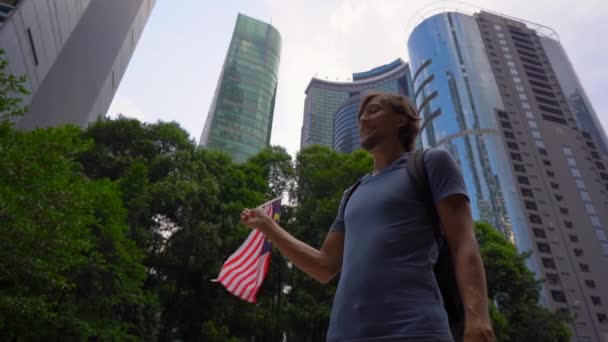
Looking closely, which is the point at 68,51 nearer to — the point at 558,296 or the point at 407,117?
the point at 407,117

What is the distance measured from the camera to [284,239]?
2234 mm

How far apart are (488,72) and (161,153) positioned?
6828 centimetres

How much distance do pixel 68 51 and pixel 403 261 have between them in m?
37.5

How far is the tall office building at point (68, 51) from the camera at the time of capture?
20.2 metres

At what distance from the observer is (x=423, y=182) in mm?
1678

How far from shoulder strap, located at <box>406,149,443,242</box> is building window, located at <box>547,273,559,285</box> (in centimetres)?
5871

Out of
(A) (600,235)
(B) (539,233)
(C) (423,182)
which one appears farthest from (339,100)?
(C) (423,182)

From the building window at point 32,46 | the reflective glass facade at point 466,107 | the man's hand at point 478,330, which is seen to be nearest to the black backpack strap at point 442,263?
the man's hand at point 478,330

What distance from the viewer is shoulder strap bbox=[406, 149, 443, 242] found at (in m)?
1.61

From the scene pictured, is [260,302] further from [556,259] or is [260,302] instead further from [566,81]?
[566,81]

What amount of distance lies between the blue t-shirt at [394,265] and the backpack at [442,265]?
30 mm

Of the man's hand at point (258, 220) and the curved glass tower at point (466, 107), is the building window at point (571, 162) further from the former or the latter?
the man's hand at point (258, 220)

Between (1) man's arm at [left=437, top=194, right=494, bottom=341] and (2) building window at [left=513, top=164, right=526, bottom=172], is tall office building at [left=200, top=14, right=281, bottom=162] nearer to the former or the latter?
(2) building window at [left=513, top=164, right=526, bottom=172]

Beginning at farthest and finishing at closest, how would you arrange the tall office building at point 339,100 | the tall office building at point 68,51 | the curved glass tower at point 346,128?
the tall office building at point 339,100, the curved glass tower at point 346,128, the tall office building at point 68,51
